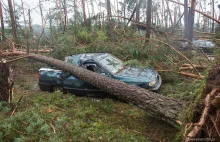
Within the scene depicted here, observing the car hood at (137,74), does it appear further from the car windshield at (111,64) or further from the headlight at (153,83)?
the car windshield at (111,64)

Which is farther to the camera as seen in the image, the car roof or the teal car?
the car roof

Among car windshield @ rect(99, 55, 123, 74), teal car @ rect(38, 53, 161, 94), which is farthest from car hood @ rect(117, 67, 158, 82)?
car windshield @ rect(99, 55, 123, 74)

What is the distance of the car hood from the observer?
19.0 ft

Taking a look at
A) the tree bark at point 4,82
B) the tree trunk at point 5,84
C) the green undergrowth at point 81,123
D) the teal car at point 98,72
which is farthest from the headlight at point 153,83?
the tree bark at point 4,82

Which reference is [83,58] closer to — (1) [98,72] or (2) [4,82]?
(1) [98,72]

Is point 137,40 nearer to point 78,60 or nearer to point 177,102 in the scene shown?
point 78,60

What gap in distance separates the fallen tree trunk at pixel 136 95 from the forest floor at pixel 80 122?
1.33 feet

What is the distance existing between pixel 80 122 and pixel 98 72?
2.25 m

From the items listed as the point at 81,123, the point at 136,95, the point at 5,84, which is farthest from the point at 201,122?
the point at 5,84

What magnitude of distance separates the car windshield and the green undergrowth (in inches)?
42.4

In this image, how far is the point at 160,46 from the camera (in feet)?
26.4

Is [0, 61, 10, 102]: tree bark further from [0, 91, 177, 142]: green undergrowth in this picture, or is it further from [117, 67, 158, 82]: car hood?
[117, 67, 158, 82]: car hood

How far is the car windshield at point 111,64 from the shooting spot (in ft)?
20.7

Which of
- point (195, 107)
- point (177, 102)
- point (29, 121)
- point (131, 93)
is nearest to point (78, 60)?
point (131, 93)
